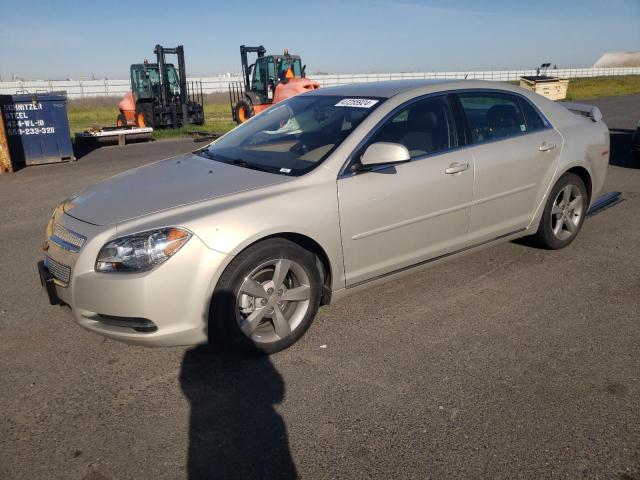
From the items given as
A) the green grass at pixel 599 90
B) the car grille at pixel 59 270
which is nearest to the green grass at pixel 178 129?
the green grass at pixel 599 90

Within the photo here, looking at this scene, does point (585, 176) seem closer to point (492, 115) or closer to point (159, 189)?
point (492, 115)

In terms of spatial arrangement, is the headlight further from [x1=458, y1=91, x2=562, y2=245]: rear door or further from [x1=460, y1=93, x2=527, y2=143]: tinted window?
[x1=460, y1=93, x2=527, y2=143]: tinted window

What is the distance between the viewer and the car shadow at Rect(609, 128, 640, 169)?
9734 millimetres

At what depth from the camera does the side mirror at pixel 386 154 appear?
11.4 ft

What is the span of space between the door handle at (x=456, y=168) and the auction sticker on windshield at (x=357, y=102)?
72 cm

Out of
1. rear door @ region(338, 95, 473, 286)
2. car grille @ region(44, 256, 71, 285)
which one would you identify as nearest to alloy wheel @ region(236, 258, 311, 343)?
rear door @ region(338, 95, 473, 286)

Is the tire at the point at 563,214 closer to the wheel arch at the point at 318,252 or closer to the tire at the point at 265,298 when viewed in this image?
the wheel arch at the point at 318,252

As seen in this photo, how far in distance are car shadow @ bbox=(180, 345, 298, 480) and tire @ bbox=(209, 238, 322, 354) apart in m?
0.19

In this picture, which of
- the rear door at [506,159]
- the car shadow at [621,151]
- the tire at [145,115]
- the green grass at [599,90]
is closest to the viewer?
the rear door at [506,159]

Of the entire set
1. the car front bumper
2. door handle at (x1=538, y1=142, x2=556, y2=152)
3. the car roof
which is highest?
the car roof

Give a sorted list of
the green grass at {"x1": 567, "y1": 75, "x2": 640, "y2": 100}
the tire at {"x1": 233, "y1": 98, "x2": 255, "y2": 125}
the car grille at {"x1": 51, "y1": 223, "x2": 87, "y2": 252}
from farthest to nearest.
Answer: the green grass at {"x1": 567, "y1": 75, "x2": 640, "y2": 100}
the tire at {"x1": 233, "y1": 98, "x2": 255, "y2": 125}
the car grille at {"x1": 51, "y1": 223, "x2": 87, "y2": 252}

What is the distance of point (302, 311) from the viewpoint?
3.46m

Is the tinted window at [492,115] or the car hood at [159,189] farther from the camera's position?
the tinted window at [492,115]

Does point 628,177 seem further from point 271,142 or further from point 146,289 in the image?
Answer: point 146,289
